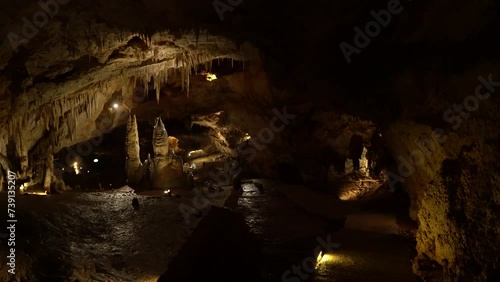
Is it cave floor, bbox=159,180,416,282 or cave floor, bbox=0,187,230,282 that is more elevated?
cave floor, bbox=0,187,230,282

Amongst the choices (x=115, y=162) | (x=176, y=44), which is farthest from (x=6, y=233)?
(x=115, y=162)

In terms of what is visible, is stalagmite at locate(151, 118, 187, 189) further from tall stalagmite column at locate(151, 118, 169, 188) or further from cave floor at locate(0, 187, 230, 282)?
cave floor at locate(0, 187, 230, 282)

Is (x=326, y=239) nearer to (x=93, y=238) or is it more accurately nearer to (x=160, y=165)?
(x=93, y=238)

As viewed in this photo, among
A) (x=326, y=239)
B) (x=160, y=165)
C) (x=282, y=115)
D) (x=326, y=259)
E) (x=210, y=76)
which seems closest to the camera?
(x=326, y=259)

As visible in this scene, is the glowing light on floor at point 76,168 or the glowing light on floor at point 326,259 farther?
the glowing light on floor at point 76,168

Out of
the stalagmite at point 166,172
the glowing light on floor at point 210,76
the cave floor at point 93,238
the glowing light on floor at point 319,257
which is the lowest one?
the glowing light on floor at point 319,257

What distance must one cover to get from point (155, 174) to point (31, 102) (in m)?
7.52

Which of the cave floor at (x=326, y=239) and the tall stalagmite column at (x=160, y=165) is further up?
the tall stalagmite column at (x=160, y=165)

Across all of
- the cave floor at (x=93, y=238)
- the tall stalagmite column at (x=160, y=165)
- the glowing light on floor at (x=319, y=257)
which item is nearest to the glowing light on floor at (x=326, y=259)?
the glowing light on floor at (x=319, y=257)

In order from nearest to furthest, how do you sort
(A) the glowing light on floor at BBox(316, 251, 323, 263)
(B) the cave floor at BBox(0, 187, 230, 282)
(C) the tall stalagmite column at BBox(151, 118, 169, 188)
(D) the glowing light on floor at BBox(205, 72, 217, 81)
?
1. (B) the cave floor at BBox(0, 187, 230, 282)
2. (A) the glowing light on floor at BBox(316, 251, 323, 263)
3. (C) the tall stalagmite column at BBox(151, 118, 169, 188)
4. (D) the glowing light on floor at BBox(205, 72, 217, 81)

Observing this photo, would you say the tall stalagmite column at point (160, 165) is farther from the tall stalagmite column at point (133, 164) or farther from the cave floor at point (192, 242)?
the cave floor at point (192, 242)

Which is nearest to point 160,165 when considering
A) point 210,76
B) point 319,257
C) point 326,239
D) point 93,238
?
point 210,76

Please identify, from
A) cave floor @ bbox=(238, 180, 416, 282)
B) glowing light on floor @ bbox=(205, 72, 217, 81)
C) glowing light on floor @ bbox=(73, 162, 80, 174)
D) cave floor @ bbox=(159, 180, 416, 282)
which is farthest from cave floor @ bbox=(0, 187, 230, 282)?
glowing light on floor @ bbox=(73, 162, 80, 174)

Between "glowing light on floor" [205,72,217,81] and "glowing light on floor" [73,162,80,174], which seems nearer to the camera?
"glowing light on floor" [205,72,217,81]
